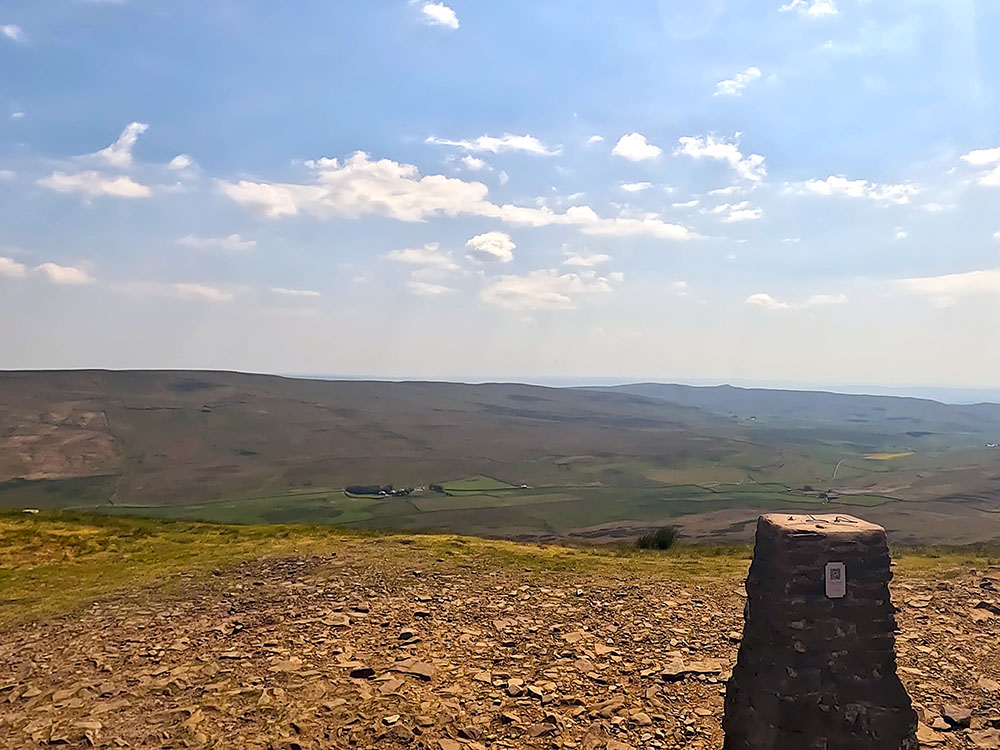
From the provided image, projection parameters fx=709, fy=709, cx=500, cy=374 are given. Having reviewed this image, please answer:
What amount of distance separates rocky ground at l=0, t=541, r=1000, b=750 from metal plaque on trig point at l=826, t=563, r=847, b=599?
3.35m

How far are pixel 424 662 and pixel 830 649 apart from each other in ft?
21.2

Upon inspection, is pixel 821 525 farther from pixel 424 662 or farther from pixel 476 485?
pixel 476 485

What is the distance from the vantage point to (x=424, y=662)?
1158 centimetres

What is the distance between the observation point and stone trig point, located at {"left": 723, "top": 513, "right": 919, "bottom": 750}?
297 inches

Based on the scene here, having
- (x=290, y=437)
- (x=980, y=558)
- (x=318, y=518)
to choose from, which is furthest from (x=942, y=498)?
(x=290, y=437)

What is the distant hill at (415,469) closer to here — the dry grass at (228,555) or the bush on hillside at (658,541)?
the bush on hillside at (658,541)

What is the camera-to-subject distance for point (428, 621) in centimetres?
1352

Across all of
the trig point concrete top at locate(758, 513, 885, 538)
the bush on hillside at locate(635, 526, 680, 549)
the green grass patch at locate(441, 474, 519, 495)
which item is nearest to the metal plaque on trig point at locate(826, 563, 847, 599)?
the trig point concrete top at locate(758, 513, 885, 538)

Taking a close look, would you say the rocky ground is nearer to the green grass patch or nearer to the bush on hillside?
the bush on hillside

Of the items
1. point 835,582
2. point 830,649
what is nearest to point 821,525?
point 835,582

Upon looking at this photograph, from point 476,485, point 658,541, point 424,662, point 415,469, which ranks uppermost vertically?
point 424,662

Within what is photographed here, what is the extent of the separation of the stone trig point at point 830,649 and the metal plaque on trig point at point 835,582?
11mm

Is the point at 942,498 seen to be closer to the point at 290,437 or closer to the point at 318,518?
the point at 318,518

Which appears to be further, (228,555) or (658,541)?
(658,541)
